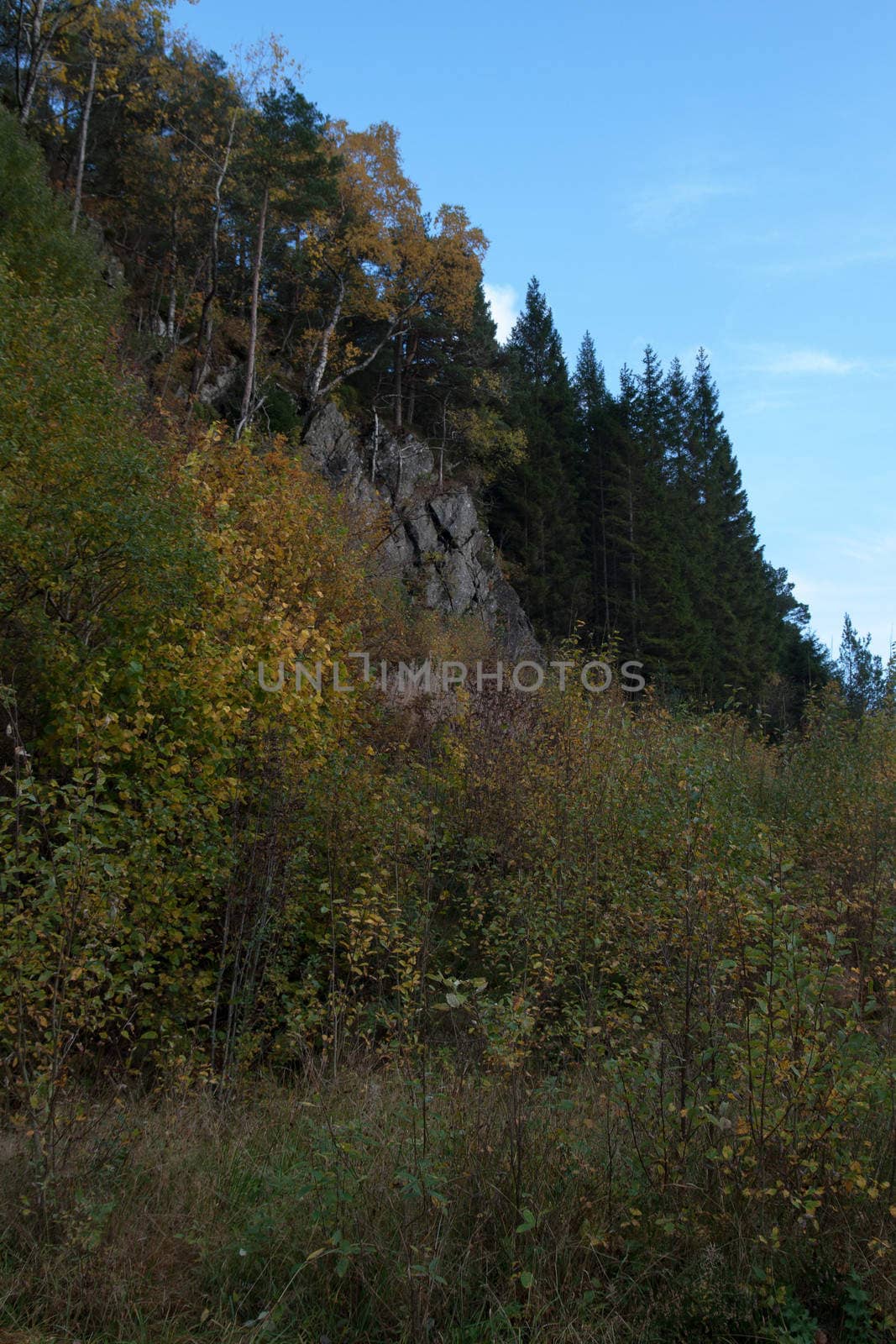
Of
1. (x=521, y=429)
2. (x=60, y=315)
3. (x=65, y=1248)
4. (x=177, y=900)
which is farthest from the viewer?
(x=521, y=429)

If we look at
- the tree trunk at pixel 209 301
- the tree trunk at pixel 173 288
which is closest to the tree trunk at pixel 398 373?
the tree trunk at pixel 209 301

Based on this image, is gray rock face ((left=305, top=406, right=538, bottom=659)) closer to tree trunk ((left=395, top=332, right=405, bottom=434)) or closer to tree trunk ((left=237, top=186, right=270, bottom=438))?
tree trunk ((left=395, top=332, right=405, bottom=434))

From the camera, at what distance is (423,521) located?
26312 mm

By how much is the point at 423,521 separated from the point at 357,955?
75.6ft

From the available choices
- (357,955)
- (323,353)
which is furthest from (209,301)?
(357,955)

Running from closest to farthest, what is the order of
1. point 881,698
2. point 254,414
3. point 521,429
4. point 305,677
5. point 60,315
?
1. point 305,677
2. point 60,315
3. point 881,698
4. point 254,414
5. point 521,429

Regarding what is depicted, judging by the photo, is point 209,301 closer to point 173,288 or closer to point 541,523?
point 173,288

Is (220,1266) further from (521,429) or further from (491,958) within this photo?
(521,429)

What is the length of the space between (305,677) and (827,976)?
4.44m

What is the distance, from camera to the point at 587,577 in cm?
3538

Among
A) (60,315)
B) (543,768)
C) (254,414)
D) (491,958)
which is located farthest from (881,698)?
(254,414)

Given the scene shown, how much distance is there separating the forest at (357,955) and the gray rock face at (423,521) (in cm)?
810

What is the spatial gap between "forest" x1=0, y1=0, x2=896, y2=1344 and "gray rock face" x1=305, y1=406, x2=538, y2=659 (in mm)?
8101

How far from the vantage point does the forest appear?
2.86 metres
